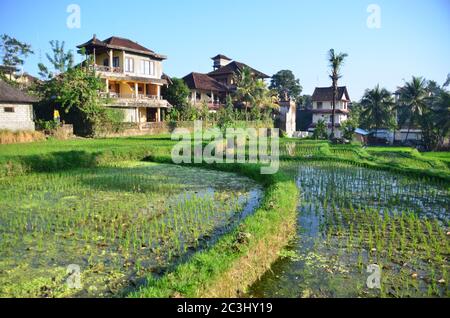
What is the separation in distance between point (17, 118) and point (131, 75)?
11681 millimetres

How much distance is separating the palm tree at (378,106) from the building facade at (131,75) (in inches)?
901

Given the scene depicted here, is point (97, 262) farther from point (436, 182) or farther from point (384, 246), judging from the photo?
point (436, 182)

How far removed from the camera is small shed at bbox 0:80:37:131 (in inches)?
848

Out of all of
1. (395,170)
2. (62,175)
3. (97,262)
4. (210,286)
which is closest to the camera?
(210,286)

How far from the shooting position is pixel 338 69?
1348 inches

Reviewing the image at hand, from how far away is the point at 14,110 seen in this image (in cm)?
2195

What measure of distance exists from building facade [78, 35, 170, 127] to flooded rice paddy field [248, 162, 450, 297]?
2209 centimetres

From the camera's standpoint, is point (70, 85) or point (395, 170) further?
point (70, 85)

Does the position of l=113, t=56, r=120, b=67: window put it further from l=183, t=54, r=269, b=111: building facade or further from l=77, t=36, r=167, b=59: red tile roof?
l=183, t=54, r=269, b=111: building facade

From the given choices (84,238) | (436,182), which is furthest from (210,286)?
(436,182)

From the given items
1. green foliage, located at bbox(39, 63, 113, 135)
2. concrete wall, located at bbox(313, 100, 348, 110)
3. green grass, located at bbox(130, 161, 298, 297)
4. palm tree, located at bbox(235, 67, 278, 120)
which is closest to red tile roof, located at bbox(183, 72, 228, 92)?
palm tree, located at bbox(235, 67, 278, 120)

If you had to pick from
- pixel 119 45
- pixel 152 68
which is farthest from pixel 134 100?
pixel 119 45

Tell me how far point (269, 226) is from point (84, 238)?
3.38 metres

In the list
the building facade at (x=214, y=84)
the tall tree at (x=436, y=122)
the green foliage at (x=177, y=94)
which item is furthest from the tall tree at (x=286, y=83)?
the green foliage at (x=177, y=94)
